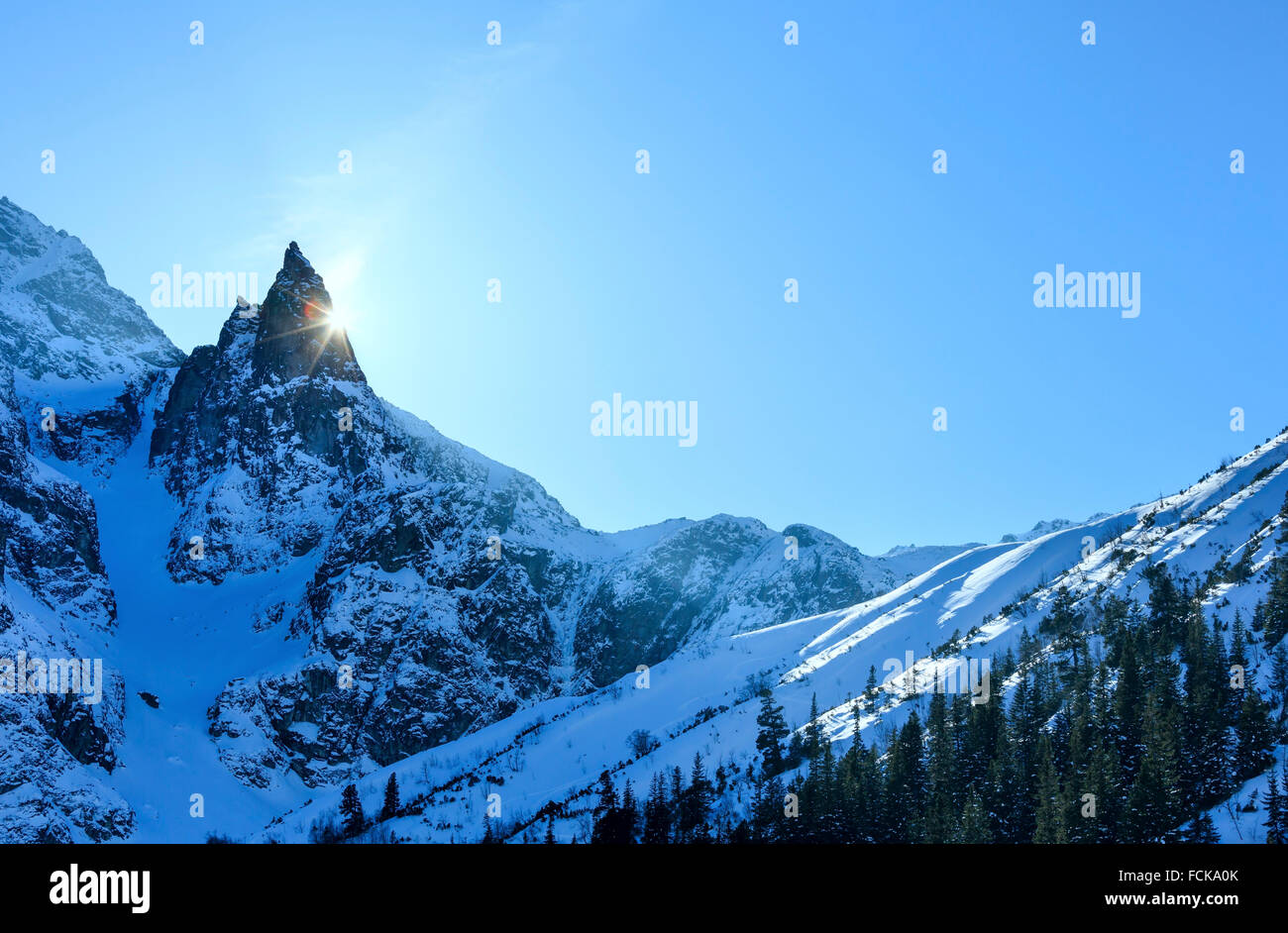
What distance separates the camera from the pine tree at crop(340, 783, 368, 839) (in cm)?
17175

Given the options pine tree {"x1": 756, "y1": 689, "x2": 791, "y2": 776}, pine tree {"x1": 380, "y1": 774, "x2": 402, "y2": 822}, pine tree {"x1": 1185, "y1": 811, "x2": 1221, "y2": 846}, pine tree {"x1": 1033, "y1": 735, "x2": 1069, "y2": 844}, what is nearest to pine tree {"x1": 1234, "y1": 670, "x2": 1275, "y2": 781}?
pine tree {"x1": 1185, "y1": 811, "x2": 1221, "y2": 846}

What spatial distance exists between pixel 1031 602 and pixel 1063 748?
8940 cm

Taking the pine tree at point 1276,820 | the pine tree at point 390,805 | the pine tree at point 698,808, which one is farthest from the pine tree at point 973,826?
the pine tree at point 390,805

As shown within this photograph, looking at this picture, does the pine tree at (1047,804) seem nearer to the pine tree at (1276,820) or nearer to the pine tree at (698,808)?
the pine tree at (1276,820)

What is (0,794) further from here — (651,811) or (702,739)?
(651,811)

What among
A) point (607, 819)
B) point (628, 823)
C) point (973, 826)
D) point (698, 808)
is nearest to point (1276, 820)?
point (973, 826)

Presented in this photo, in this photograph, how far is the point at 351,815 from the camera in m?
181

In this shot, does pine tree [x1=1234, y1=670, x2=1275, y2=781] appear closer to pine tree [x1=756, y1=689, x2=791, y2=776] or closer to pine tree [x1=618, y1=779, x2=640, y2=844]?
pine tree [x1=618, y1=779, x2=640, y2=844]

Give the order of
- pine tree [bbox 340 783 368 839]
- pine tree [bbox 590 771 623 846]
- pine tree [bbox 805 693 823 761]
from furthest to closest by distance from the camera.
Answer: pine tree [bbox 340 783 368 839], pine tree [bbox 805 693 823 761], pine tree [bbox 590 771 623 846]

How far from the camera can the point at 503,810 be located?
559 feet

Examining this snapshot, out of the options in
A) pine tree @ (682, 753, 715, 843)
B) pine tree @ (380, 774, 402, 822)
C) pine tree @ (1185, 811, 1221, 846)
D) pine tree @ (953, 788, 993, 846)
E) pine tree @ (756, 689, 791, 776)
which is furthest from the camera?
pine tree @ (380, 774, 402, 822)

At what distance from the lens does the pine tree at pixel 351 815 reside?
17175 centimetres
